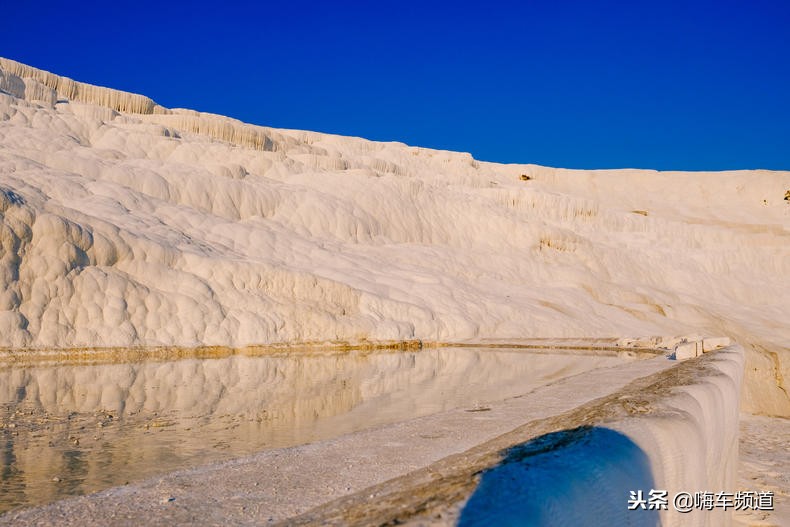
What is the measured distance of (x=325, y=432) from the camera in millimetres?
10664

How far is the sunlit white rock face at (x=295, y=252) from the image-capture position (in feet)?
78.6

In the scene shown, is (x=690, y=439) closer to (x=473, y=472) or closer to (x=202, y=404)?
(x=473, y=472)

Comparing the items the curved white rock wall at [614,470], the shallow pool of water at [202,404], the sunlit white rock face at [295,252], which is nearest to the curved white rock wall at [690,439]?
the curved white rock wall at [614,470]

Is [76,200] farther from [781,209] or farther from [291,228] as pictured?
[781,209]

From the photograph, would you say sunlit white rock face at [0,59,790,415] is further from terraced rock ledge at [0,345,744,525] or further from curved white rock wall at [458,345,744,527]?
curved white rock wall at [458,345,744,527]

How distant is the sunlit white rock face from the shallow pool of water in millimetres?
3778

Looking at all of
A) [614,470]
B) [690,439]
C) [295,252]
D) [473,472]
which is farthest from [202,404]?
[295,252]

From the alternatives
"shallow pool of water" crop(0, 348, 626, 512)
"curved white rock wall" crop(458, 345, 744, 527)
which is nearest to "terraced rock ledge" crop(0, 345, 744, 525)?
"curved white rock wall" crop(458, 345, 744, 527)

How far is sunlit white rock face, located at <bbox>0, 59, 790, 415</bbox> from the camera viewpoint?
23953mm

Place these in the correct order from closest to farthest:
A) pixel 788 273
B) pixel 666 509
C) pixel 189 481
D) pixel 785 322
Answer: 1. pixel 666 509
2. pixel 189 481
3. pixel 785 322
4. pixel 788 273

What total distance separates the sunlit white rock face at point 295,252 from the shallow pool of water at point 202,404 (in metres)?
3.78

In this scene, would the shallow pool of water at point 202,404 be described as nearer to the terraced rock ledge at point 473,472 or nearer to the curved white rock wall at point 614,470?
the terraced rock ledge at point 473,472

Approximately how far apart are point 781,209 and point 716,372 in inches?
2953

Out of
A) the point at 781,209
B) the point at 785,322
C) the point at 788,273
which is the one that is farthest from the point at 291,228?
the point at 781,209
